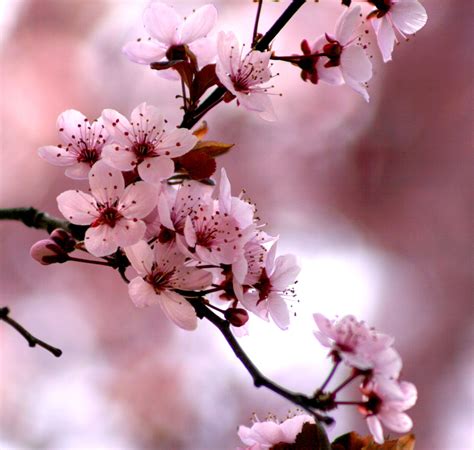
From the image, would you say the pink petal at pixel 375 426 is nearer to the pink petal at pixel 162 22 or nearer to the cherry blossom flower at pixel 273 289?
the cherry blossom flower at pixel 273 289

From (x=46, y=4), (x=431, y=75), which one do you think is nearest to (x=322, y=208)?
(x=431, y=75)

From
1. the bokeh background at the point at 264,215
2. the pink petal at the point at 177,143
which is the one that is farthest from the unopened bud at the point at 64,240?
the bokeh background at the point at 264,215

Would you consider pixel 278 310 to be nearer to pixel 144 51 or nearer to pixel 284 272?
pixel 284 272

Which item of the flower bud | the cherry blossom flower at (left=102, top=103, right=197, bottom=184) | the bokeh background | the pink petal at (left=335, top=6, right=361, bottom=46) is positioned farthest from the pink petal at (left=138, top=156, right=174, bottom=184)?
the bokeh background

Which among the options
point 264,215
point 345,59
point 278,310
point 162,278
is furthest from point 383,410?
point 264,215

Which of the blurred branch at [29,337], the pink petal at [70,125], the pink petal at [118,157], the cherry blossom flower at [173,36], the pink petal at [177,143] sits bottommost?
the blurred branch at [29,337]

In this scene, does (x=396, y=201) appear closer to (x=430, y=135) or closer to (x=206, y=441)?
(x=430, y=135)
